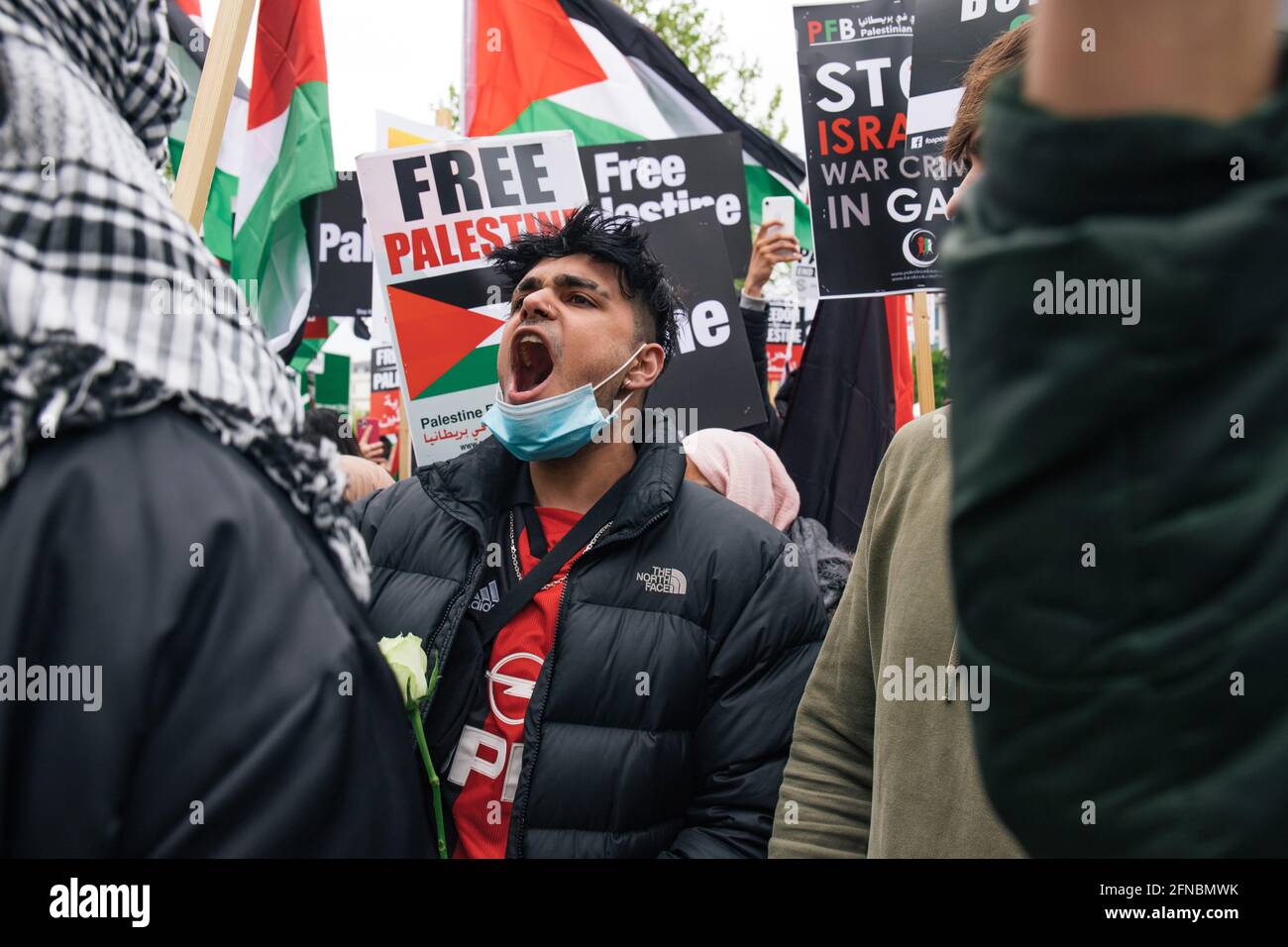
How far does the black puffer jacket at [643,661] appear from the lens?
216cm

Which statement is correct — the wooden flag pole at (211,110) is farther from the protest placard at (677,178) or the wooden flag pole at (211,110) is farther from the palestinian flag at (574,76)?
the palestinian flag at (574,76)

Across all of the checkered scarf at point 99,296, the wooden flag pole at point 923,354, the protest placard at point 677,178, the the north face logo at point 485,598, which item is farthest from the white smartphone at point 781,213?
the checkered scarf at point 99,296

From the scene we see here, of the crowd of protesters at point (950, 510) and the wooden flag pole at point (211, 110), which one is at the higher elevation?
the wooden flag pole at point (211, 110)

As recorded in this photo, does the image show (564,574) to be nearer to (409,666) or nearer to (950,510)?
(409,666)

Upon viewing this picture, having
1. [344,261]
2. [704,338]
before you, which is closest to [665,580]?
[704,338]

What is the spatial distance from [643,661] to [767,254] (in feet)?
9.96

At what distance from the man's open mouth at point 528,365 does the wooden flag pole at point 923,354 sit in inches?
52.4

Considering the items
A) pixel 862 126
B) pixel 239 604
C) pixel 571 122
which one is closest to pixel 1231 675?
pixel 239 604

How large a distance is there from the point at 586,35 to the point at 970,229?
223 inches

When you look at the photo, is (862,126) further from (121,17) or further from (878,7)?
(121,17)

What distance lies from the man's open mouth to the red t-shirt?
69 centimetres
